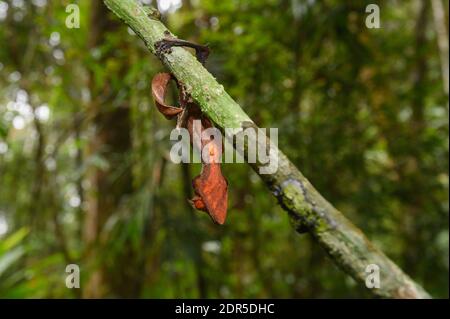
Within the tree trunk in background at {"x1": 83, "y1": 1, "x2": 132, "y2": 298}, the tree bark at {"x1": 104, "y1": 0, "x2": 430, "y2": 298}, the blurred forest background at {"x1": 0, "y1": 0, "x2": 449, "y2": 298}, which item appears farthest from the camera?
the tree trunk in background at {"x1": 83, "y1": 1, "x2": 132, "y2": 298}

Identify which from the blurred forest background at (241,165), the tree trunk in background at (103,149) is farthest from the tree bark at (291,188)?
the tree trunk in background at (103,149)

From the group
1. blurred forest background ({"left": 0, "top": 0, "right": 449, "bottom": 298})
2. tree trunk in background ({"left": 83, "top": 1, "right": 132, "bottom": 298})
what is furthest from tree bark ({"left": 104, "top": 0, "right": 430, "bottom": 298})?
tree trunk in background ({"left": 83, "top": 1, "right": 132, "bottom": 298})

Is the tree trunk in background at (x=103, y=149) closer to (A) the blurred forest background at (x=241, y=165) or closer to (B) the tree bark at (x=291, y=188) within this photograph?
(A) the blurred forest background at (x=241, y=165)

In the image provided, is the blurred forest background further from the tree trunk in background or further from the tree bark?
the tree bark

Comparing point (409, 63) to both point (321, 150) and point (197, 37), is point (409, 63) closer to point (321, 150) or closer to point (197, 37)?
point (321, 150)

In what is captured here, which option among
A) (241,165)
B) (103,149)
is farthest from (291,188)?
(103,149)

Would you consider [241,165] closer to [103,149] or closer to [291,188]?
[103,149]
